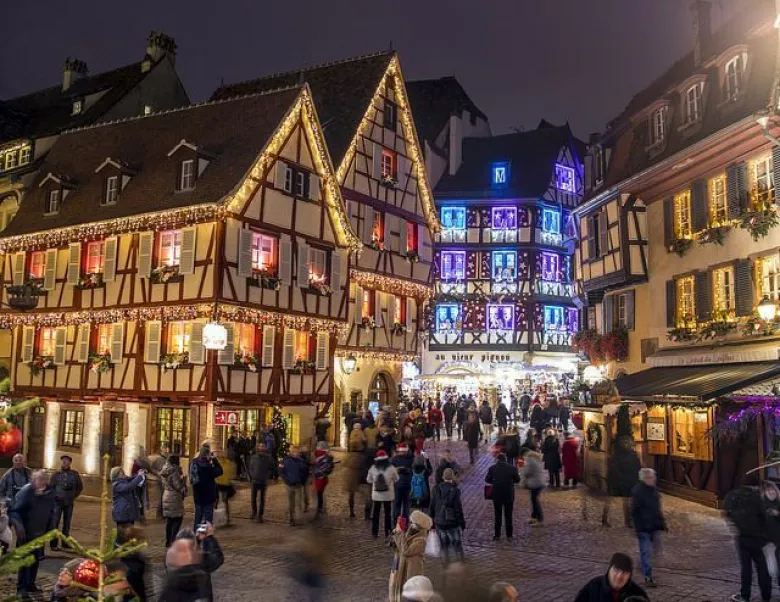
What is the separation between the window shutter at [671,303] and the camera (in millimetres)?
22609

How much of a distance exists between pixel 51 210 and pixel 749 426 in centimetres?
2449

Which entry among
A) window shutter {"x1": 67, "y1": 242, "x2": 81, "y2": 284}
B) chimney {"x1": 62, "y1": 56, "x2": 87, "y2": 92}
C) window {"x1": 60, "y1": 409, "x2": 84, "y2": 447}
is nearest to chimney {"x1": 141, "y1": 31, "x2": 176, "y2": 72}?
chimney {"x1": 62, "y1": 56, "x2": 87, "y2": 92}

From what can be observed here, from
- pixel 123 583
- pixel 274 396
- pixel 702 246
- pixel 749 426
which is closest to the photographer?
pixel 123 583

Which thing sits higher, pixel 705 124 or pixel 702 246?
pixel 705 124

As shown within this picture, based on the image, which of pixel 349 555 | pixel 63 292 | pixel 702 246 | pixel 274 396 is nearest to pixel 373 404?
pixel 274 396

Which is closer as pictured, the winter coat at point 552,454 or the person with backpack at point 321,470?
the person with backpack at point 321,470

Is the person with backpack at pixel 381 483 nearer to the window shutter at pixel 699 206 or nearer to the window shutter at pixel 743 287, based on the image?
the window shutter at pixel 743 287

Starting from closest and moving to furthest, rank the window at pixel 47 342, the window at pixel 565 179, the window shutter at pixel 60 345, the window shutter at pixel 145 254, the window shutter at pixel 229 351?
1. the window shutter at pixel 229 351
2. the window shutter at pixel 145 254
3. the window shutter at pixel 60 345
4. the window at pixel 47 342
5. the window at pixel 565 179

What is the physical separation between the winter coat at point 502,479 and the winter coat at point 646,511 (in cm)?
341

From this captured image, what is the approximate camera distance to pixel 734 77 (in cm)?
2073

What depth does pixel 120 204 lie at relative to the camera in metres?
27.5

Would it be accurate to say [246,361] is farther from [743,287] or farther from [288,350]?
[743,287]

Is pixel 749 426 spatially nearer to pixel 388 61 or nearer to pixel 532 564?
pixel 532 564

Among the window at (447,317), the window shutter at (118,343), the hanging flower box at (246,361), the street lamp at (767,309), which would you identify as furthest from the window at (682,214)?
the window at (447,317)
